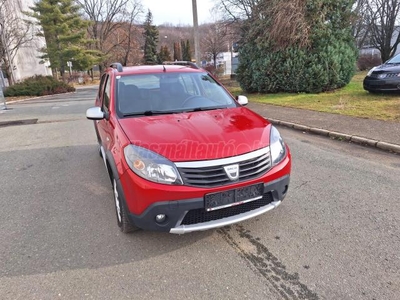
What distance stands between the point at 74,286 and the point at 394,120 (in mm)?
7581

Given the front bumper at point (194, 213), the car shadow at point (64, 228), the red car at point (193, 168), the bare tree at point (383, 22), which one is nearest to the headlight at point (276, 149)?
the red car at point (193, 168)

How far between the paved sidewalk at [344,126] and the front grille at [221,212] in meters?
3.84

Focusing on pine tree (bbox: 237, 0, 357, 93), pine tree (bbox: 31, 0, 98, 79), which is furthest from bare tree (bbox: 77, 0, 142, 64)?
pine tree (bbox: 237, 0, 357, 93)

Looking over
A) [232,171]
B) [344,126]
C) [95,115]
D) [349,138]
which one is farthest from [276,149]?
[344,126]

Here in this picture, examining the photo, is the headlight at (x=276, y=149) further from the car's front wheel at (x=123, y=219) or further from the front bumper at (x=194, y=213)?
the car's front wheel at (x=123, y=219)

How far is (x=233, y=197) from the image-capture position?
2480 millimetres

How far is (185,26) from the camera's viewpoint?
70625 mm

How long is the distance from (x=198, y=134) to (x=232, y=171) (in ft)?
1.65

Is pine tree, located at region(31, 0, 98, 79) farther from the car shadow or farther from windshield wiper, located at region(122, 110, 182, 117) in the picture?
windshield wiper, located at region(122, 110, 182, 117)

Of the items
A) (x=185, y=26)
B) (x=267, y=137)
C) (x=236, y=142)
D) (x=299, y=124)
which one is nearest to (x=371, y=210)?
(x=267, y=137)

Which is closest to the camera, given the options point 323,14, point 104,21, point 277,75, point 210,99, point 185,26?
point 210,99

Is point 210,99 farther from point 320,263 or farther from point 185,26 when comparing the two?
point 185,26

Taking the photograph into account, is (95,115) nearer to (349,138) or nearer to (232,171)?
(232,171)

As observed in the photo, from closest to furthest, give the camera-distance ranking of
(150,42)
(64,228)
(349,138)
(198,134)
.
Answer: (198,134), (64,228), (349,138), (150,42)
